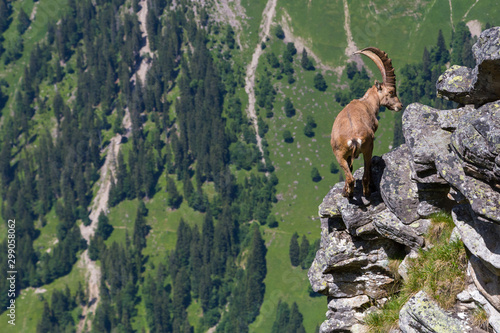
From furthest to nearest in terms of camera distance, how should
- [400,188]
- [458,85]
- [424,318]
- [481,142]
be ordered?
[400,188] → [458,85] → [424,318] → [481,142]

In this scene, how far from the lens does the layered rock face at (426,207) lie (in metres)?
23.7

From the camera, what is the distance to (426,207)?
2928 cm

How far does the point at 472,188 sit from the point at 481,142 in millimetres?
1878

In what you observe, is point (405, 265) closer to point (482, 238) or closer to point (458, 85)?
point (482, 238)

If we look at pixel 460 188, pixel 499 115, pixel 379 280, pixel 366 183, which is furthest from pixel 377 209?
pixel 499 115

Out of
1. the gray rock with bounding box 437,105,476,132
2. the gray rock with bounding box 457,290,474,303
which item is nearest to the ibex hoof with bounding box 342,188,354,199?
the gray rock with bounding box 437,105,476,132

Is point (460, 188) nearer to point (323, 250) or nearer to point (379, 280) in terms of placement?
point (379, 280)

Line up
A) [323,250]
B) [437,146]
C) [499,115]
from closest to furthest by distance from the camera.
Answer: [499,115]
[437,146]
[323,250]

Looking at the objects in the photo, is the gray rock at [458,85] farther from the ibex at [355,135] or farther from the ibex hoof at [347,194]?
the ibex hoof at [347,194]

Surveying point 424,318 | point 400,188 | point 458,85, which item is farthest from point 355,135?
point 424,318

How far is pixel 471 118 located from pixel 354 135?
24.9 feet

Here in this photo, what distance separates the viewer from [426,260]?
94.1 ft

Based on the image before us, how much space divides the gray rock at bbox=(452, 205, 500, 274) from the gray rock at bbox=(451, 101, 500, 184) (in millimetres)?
1886

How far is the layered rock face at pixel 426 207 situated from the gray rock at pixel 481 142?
0.13ft
